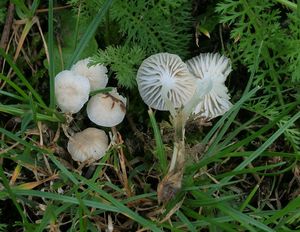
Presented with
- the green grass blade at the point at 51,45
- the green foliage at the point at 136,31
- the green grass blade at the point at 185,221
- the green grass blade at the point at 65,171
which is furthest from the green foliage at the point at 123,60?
the green grass blade at the point at 185,221

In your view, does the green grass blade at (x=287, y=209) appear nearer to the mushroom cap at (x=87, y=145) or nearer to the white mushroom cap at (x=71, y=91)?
the mushroom cap at (x=87, y=145)

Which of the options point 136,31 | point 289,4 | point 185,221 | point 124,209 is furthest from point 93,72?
point 289,4

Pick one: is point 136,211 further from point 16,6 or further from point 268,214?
point 16,6

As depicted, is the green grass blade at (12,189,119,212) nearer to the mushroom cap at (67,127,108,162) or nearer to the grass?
the grass

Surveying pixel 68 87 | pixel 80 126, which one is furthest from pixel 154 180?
pixel 68 87

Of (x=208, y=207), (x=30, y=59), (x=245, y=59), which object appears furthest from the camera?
(x=30, y=59)

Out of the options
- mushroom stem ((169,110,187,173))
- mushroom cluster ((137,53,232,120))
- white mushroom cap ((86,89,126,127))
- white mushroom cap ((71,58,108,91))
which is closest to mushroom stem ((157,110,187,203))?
mushroom stem ((169,110,187,173))
